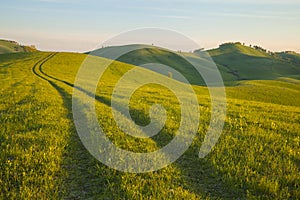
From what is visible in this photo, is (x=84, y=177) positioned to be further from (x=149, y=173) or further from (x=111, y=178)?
(x=149, y=173)

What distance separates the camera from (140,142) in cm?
1207

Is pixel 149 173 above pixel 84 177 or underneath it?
above

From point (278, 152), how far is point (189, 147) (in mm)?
3559

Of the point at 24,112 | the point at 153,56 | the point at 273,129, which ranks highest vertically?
the point at 153,56

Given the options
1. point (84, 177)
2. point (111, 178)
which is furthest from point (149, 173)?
point (84, 177)

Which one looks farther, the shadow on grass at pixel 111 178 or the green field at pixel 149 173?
the shadow on grass at pixel 111 178

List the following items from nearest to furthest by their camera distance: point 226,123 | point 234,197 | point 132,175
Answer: point 234,197 < point 132,175 < point 226,123

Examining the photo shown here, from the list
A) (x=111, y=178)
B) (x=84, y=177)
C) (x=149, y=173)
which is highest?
(x=149, y=173)

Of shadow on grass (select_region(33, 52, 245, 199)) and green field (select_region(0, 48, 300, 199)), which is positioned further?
shadow on grass (select_region(33, 52, 245, 199))

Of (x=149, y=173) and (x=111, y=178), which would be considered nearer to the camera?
(x=111, y=178)

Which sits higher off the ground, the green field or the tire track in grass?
the green field

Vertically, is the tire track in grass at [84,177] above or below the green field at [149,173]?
below

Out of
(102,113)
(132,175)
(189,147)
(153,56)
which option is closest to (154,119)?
(102,113)

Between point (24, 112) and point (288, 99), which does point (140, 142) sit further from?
point (288, 99)
